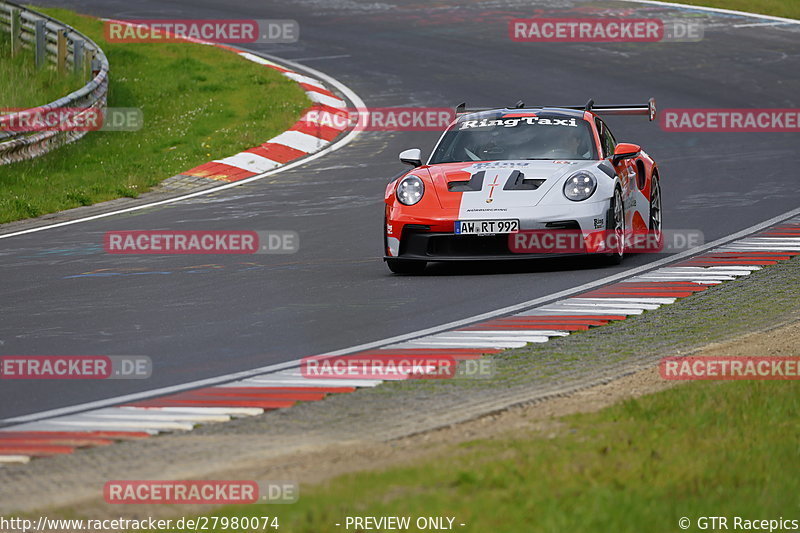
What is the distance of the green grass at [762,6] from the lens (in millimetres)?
31266

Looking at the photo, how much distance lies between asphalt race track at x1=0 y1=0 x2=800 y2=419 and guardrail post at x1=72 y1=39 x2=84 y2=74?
4.35 meters

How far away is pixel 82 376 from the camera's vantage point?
25.5 feet

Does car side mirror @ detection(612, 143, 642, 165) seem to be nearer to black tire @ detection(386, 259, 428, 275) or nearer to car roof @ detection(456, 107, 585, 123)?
car roof @ detection(456, 107, 585, 123)

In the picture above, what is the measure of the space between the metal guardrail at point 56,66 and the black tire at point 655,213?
28.7ft

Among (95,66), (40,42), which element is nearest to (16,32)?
(40,42)

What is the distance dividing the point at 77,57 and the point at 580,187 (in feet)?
48.8

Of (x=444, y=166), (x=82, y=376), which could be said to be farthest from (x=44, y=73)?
(x=82, y=376)

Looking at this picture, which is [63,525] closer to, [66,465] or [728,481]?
[66,465]

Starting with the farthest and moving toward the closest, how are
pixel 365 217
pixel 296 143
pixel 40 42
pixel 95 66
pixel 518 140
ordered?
1. pixel 40 42
2. pixel 95 66
3. pixel 296 143
4. pixel 365 217
5. pixel 518 140

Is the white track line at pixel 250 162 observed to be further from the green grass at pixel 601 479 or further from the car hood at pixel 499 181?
the green grass at pixel 601 479

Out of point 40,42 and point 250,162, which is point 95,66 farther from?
point 250,162

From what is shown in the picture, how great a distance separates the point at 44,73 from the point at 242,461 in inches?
773

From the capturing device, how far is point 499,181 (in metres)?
11.3

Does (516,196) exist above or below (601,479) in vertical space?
below
